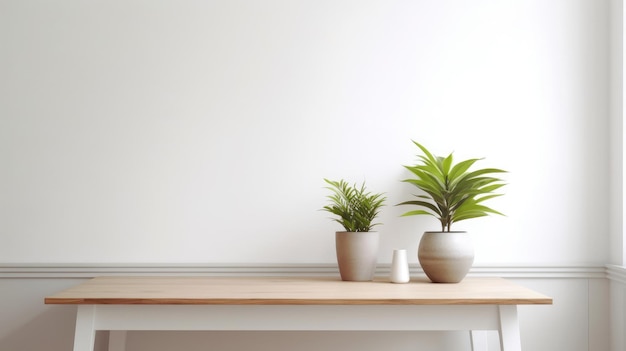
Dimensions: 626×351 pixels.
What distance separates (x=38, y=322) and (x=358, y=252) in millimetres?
1154

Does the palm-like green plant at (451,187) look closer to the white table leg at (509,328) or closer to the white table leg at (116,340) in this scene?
the white table leg at (509,328)

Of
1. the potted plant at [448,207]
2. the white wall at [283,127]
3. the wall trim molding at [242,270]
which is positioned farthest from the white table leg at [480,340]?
the potted plant at [448,207]

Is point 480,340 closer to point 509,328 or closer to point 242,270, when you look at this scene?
point 509,328

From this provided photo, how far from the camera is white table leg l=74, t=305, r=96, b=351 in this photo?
1738 millimetres

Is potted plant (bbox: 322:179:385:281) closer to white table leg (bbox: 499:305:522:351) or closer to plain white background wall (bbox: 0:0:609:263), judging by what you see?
plain white background wall (bbox: 0:0:609:263)

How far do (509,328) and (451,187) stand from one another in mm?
526

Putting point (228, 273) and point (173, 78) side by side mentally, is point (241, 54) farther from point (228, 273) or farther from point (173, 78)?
point (228, 273)

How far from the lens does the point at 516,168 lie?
2348mm

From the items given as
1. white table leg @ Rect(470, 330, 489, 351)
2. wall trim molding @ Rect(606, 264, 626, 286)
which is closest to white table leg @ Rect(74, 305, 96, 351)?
white table leg @ Rect(470, 330, 489, 351)

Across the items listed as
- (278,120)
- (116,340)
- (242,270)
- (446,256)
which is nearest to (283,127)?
(278,120)

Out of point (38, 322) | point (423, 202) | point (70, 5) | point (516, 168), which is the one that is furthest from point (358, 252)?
point (70, 5)

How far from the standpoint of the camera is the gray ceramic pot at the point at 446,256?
206cm

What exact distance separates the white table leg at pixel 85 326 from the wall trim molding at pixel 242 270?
535mm

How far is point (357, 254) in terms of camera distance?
2.09 metres
